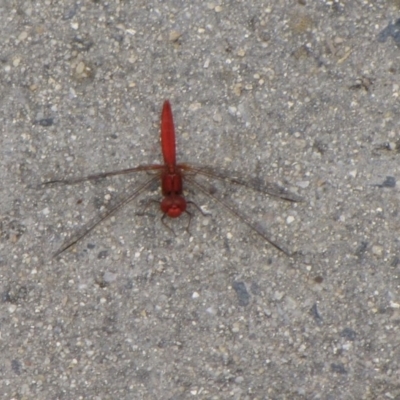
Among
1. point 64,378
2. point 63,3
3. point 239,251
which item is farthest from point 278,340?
point 63,3

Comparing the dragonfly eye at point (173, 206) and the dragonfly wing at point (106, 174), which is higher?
the dragonfly wing at point (106, 174)

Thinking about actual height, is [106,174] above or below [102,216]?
above

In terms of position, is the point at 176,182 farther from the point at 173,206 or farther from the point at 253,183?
the point at 253,183

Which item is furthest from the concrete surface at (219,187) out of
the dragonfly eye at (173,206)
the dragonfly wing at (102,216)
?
the dragonfly eye at (173,206)

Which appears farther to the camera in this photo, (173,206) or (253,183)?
(253,183)

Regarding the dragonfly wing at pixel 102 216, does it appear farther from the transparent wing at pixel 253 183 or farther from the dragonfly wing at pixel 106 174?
the transparent wing at pixel 253 183

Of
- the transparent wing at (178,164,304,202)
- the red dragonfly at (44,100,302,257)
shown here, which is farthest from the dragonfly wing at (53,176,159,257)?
the transparent wing at (178,164,304,202)

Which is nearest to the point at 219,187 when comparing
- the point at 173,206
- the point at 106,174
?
the point at 173,206

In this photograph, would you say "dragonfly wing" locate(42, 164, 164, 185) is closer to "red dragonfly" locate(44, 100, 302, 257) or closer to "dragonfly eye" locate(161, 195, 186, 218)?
"red dragonfly" locate(44, 100, 302, 257)
